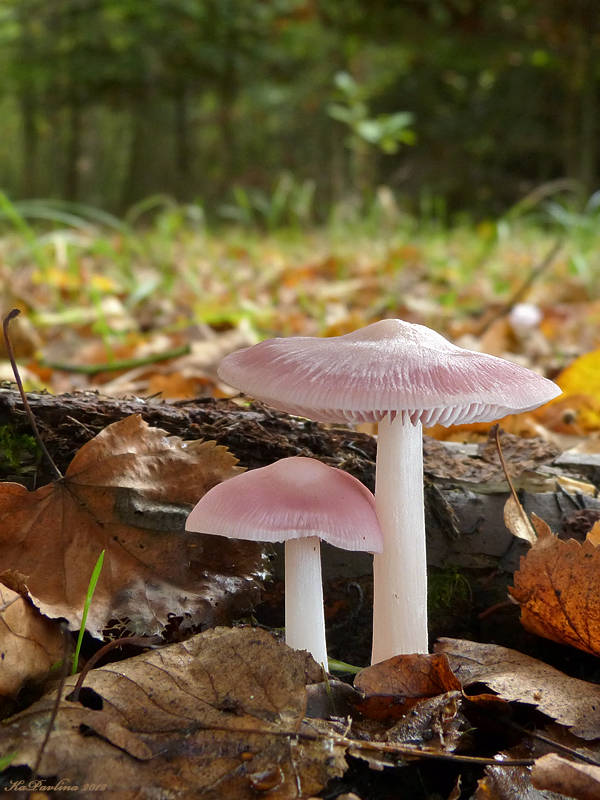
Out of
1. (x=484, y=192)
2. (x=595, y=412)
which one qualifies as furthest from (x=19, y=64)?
(x=595, y=412)

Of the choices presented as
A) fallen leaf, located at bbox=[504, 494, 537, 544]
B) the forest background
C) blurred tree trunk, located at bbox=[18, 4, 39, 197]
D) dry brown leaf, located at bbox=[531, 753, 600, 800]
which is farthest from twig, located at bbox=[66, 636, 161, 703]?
blurred tree trunk, located at bbox=[18, 4, 39, 197]

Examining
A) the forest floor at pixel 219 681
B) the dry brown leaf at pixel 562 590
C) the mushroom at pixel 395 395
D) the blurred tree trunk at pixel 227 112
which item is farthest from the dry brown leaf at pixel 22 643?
the blurred tree trunk at pixel 227 112

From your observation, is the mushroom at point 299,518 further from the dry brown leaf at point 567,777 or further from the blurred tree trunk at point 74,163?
the blurred tree trunk at point 74,163

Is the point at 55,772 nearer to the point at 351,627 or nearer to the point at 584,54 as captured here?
the point at 351,627

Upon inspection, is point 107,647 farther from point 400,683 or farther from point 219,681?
point 400,683

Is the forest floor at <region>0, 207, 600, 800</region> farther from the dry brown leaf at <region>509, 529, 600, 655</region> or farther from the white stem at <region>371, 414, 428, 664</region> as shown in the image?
the white stem at <region>371, 414, 428, 664</region>

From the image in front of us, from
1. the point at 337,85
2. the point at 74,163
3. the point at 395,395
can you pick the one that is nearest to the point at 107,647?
the point at 395,395
